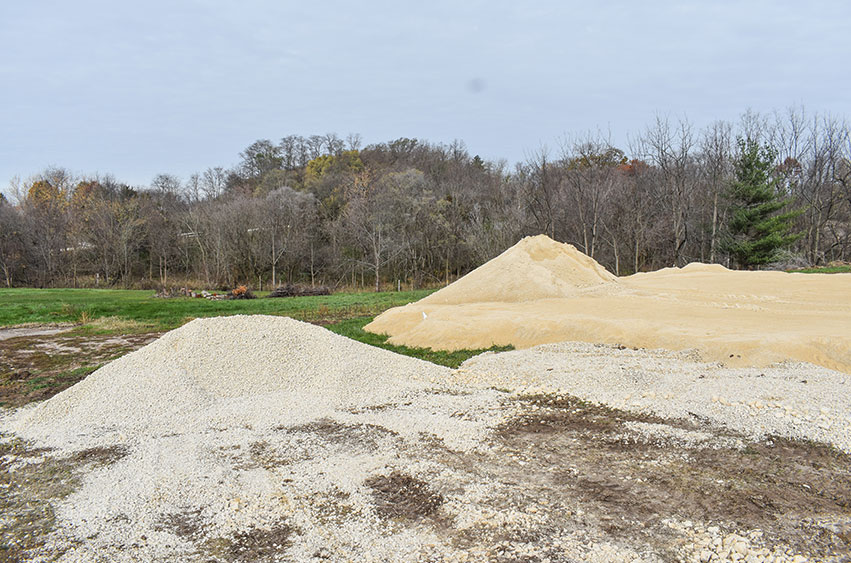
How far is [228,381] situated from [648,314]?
30.4 ft

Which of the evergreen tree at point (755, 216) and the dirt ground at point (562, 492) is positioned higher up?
the evergreen tree at point (755, 216)

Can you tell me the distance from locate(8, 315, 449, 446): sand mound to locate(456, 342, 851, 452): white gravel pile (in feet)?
5.11

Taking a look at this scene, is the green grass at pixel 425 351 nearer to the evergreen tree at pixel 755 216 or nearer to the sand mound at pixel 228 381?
the sand mound at pixel 228 381

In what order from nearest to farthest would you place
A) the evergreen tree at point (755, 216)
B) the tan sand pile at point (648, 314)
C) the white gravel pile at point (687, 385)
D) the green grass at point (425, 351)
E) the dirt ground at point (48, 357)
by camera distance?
the white gravel pile at point (687, 385) → the dirt ground at point (48, 357) → the tan sand pile at point (648, 314) → the green grass at point (425, 351) → the evergreen tree at point (755, 216)

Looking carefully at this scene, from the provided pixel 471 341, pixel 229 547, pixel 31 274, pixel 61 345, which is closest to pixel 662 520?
pixel 229 547

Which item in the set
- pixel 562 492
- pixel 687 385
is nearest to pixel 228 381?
pixel 562 492

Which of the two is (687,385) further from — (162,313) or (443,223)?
(443,223)

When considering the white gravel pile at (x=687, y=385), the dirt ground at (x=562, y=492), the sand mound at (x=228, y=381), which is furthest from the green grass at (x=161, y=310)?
the dirt ground at (x=562, y=492)

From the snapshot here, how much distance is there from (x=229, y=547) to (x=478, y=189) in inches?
1682

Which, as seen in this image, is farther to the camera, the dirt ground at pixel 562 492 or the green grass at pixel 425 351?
the green grass at pixel 425 351

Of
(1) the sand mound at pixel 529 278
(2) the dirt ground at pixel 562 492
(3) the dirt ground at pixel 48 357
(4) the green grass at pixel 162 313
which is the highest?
(1) the sand mound at pixel 529 278

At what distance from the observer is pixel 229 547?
3662 mm

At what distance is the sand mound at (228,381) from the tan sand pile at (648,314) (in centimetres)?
330

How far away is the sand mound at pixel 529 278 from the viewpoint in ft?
50.7
